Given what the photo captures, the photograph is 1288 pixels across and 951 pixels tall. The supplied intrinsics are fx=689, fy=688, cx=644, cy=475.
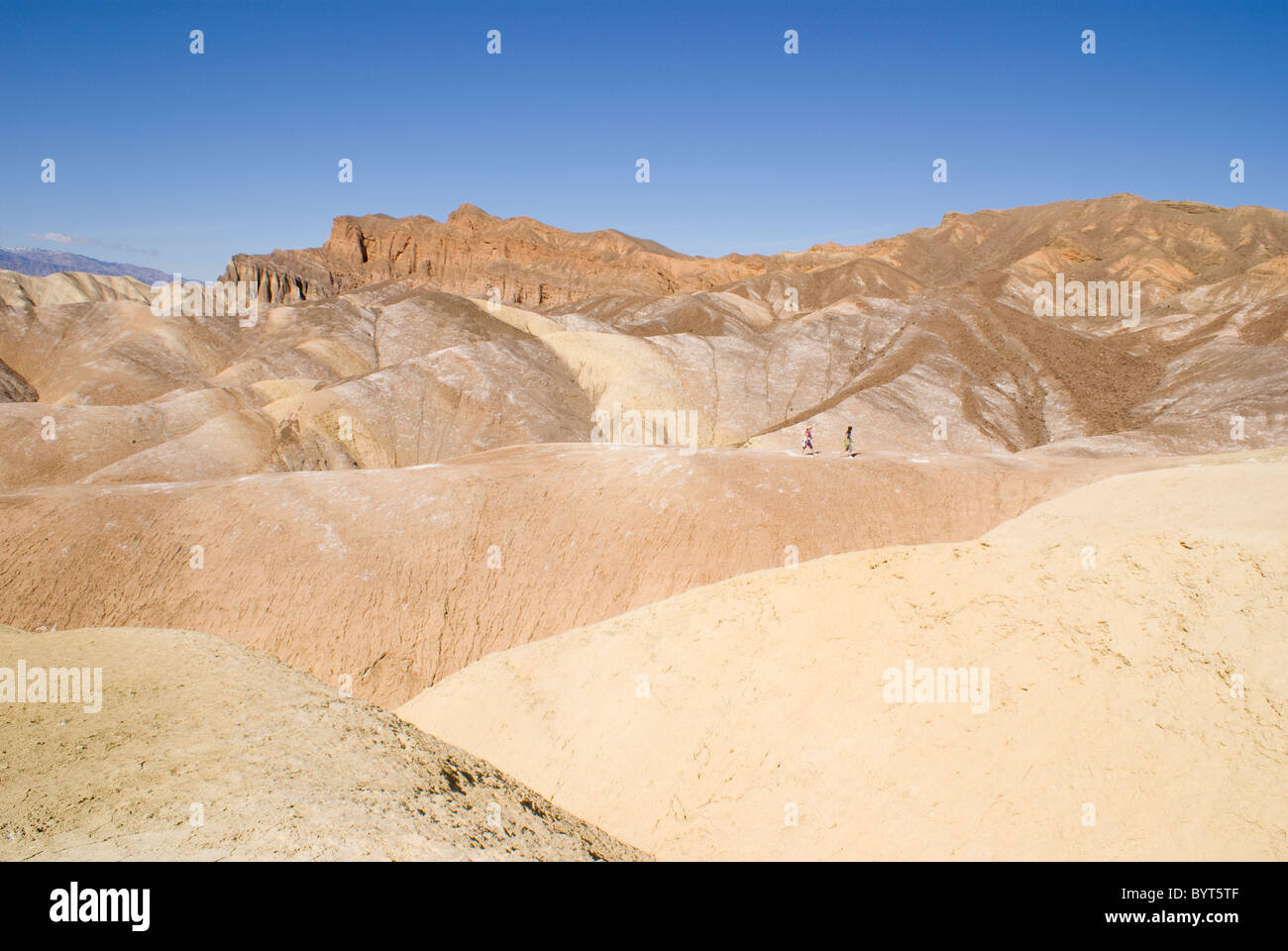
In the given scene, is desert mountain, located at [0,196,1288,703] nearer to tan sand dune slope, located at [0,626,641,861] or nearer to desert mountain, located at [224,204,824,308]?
desert mountain, located at [224,204,824,308]

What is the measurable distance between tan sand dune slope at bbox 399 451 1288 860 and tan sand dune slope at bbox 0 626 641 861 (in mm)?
1561

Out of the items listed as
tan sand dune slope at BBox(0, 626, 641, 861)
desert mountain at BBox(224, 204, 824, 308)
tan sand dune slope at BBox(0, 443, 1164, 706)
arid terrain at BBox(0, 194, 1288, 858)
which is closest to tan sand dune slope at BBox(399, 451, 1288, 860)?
arid terrain at BBox(0, 194, 1288, 858)

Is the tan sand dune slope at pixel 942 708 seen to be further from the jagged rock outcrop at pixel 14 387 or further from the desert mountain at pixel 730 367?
the jagged rock outcrop at pixel 14 387

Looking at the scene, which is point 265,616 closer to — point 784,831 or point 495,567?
point 495,567

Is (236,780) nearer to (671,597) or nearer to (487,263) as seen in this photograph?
(671,597)

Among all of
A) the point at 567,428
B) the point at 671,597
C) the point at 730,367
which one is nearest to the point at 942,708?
the point at 671,597

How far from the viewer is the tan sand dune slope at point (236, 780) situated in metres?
6.27

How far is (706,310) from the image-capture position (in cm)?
6894

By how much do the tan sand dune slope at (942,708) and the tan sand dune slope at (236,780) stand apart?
1.56 m

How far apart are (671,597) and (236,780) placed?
8.15 meters

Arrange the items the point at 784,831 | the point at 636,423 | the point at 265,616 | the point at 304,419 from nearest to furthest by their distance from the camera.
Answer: the point at 784,831
the point at 265,616
the point at 304,419
the point at 636,423

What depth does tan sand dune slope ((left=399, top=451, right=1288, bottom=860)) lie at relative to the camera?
6652mm
